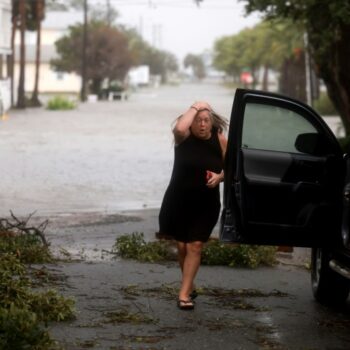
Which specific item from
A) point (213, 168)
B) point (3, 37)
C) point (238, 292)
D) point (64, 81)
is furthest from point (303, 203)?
point (64, 81)

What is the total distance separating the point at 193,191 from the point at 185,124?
51cm

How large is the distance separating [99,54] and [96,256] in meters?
76.9

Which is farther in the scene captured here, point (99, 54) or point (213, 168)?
point (99, 54)

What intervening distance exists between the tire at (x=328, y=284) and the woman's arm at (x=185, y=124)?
139 cm

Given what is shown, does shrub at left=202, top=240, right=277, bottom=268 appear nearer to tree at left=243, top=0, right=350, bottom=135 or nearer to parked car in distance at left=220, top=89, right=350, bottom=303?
parked car in distance at left=220, top=89, right=350, bottom=303

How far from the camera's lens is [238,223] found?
7.15 m

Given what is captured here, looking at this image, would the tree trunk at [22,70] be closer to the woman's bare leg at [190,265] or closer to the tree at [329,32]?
the tree at [329,32]

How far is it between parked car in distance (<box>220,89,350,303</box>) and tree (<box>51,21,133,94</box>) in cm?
7942

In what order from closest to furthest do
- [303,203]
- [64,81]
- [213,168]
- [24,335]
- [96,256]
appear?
1. [24,335]
2. [303,203]
3. [213,168]
4. [96,256]
5. [64,81]

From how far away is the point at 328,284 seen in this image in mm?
8008

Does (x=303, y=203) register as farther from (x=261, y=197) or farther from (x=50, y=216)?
(x=50, y=216)

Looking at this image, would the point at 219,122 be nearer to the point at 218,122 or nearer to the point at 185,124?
the point at 218,122

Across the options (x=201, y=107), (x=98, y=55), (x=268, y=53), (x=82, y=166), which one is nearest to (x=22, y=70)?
(x=98, y=55)

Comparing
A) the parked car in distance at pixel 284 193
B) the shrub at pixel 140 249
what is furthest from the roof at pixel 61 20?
the parked car in distance at pixel 284 193
